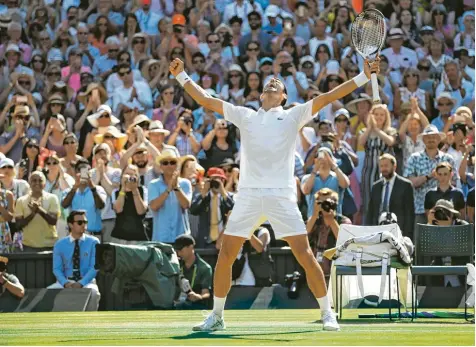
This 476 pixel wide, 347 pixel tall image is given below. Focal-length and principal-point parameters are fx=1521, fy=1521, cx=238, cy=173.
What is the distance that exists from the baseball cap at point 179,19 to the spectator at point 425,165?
6.01m

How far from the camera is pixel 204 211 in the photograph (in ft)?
62.4

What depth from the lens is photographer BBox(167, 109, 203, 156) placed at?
21266mm

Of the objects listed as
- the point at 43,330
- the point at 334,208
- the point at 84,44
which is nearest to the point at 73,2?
the point at 84,44

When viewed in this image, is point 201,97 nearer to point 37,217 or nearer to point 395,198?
point 37,217

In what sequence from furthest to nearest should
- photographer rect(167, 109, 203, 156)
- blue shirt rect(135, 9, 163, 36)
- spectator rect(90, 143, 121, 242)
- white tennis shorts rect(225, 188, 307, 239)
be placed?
blue shirt rect(135, 9, 163, 36), photographer rect(167, 109, 203, 156), spectator rect(90, 143, 121, 242), white tennis shorts rect(225, 188, 307, 239)

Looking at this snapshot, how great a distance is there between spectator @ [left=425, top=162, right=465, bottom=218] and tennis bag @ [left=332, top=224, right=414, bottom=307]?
13.4 feet

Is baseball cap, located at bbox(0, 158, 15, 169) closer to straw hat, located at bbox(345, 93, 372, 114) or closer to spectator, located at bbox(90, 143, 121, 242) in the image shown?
spectator, located at bbox(90, 143, 121, 242)

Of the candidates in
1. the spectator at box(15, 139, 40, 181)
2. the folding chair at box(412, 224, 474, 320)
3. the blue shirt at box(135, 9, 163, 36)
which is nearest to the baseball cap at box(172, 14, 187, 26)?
the blue shirt at box(135, 9, 163, 36)

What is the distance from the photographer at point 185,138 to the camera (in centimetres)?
2127

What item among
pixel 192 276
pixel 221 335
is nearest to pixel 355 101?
pixel 192 276

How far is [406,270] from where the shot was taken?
1600 centimetres

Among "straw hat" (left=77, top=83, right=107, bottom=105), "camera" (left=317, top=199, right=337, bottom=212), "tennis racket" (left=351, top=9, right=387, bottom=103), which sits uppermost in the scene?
"straw hat" (left=77, top=83, right=107, bottom=105)

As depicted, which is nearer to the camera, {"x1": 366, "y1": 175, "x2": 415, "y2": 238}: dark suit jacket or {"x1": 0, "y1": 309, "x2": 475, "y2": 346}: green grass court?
{"x1": 0, "y1": 309, "x2": 475, "y2": 346}: green grass court

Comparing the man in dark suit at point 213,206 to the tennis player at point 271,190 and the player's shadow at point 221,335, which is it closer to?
the tennis player at point 271,190
